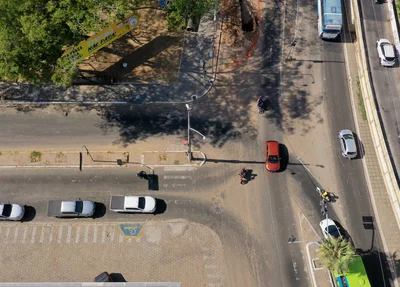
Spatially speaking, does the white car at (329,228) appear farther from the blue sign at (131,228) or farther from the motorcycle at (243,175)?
the blue sign at (131,228)

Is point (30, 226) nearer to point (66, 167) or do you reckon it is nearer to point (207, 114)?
point (66, 167)

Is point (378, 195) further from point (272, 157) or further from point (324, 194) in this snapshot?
point (272, 157)

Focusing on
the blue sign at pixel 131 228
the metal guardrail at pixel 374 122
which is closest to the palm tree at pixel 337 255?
the metal guardrail at pixel 374 122

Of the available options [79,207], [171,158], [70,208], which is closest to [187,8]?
[171,158]

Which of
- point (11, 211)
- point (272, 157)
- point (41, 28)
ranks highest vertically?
point (41, 28)

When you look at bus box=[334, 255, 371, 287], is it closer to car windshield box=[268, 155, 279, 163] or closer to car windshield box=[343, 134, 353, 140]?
car windshield box=[268, 155, 279, 163]

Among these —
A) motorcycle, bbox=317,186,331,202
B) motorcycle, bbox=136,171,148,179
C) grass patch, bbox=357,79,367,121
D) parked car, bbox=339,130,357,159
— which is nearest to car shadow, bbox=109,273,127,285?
motorcycle, bbox=136,171,148,179

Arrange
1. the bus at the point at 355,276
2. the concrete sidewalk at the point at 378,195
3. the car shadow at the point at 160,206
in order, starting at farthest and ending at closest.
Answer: the car shadow at the point at 160,206, the concrete sidewalk at the point at 378,195, the bus at the point at 355,276
